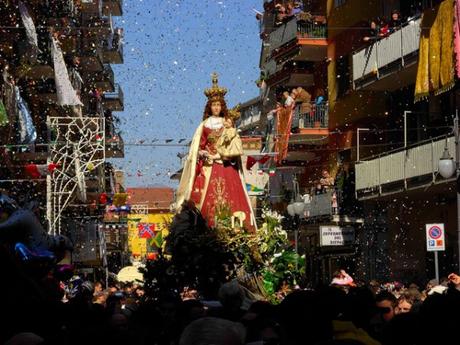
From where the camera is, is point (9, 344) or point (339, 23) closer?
point (9, 344)

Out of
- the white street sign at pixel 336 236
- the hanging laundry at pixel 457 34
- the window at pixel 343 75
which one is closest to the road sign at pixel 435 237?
the hanging laundry at pixel 457 34

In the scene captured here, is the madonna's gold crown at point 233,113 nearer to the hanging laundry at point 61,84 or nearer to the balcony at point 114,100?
the hanging laundry at point 61,84

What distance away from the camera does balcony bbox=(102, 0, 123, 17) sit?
6781 cm

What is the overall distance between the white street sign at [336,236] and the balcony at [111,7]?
3093 cm

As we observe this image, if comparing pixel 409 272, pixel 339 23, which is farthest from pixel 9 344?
pixel 339 23

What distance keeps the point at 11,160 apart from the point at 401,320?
122 feet

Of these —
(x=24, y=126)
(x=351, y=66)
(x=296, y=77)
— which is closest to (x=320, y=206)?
(x=351, y=66)

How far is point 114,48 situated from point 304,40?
24383mm

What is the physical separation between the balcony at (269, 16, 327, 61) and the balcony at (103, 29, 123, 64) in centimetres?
1969

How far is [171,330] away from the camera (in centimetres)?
919

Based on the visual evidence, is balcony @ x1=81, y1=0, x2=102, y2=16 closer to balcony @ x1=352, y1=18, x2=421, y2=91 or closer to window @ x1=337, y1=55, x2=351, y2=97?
window @ x1=337, y1=55, x2=351, y2=97

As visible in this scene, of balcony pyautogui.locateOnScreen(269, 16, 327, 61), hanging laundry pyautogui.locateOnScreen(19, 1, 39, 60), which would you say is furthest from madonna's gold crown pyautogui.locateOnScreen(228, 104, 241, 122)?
balcony pyautogui.locateOnScreen(269, 16, 327, 61)

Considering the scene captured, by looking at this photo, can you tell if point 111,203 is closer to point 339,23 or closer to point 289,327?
point 339,23

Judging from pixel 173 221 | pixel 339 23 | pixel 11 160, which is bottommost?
pixel 173 221
